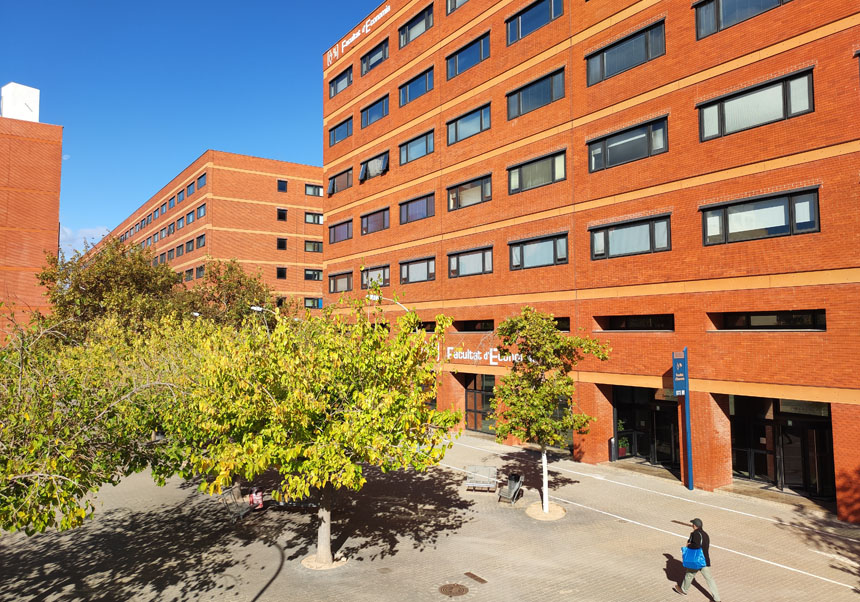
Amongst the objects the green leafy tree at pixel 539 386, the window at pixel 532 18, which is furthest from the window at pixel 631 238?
the window at pixel 532 18

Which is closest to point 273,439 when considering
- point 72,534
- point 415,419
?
point 415,419

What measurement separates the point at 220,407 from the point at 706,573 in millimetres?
11311

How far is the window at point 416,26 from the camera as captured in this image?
35.8 metres

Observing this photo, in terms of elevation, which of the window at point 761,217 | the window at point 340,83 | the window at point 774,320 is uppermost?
the window at point 340,83

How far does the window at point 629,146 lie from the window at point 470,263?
780cm

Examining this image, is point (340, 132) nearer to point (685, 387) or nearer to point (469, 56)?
point (469, 56)

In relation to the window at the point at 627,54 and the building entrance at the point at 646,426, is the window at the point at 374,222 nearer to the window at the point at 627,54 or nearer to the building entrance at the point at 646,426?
the window at the point at 627,54

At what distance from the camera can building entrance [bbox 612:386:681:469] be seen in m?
23.8

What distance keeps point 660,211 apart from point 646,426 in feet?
32.4

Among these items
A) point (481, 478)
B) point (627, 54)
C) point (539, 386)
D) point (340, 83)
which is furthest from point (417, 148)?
point (481, 478)

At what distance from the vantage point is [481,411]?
111ft

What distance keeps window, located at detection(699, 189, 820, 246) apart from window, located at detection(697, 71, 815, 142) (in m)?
2.72

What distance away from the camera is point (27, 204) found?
46.1 meters

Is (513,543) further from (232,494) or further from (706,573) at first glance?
(232,494)
